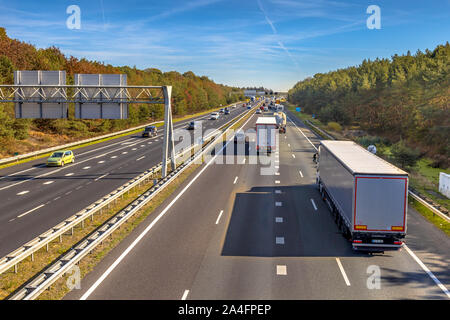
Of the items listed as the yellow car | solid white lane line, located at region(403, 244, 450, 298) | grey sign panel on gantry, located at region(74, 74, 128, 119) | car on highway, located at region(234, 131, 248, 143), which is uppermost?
grey sign panel on gantry, located at region(74, 74, 128, 119)

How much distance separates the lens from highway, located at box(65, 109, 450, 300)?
12.7 metres

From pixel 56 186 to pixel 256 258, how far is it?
62.3 feet

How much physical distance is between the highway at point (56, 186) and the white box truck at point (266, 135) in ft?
36.6

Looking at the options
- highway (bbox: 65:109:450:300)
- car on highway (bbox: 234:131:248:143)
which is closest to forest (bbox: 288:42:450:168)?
car on highway (bbox: 234:131:248:143)

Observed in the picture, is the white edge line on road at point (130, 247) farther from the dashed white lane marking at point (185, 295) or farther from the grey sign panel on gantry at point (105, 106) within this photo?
the grey sign panel on gantry at point (105, 106)

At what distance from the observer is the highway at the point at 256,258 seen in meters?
12.7

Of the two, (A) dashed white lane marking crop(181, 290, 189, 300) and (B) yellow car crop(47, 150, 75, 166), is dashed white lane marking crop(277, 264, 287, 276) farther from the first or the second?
(B) yellow car crop(47, 150, 75, 166)

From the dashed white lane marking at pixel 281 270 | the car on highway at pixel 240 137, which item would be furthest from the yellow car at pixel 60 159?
the dashed white lane marking at pixel 281 270

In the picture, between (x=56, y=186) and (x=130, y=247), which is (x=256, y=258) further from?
(x=56, y=186)

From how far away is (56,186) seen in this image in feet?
94.8

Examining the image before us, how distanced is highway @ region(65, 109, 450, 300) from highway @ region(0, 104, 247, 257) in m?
4.90
